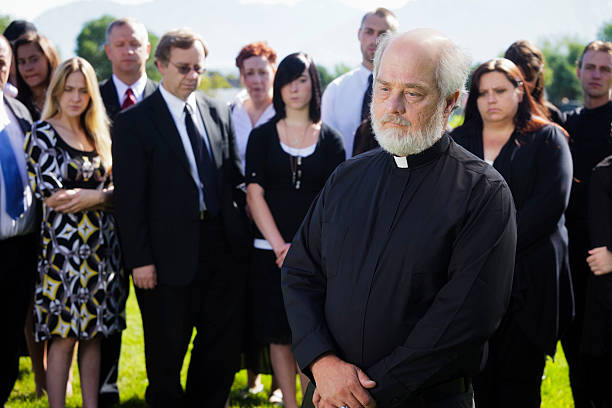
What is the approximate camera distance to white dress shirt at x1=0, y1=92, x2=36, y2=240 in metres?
4.10

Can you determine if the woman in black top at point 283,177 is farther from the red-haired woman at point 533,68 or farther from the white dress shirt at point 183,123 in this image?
the red-haired woman at point 533,68

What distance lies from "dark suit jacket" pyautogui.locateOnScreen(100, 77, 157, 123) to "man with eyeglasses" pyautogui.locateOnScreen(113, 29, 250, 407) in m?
0.82

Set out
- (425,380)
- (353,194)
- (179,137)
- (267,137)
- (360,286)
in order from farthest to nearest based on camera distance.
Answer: (267,137), (179,137), (353,194), (360,286), (425,380)

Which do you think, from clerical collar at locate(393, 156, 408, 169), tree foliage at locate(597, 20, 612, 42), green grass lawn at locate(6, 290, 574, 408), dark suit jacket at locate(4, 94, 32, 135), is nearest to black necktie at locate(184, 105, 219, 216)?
dark suit jacket at locate(4, 94, 32, 135)

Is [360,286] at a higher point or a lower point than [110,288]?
higher

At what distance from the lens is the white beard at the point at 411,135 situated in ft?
7.63

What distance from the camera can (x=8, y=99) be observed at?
4.36 m

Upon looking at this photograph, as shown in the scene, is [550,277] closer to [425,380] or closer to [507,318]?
[507,318]

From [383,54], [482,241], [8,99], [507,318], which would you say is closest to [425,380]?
[482,241]

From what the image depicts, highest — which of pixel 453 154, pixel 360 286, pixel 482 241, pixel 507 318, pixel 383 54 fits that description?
pixel 383 54

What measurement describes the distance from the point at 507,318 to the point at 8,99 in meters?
3.59

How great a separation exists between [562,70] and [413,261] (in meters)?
117

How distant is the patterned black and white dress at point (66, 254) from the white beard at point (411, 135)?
8.28ft

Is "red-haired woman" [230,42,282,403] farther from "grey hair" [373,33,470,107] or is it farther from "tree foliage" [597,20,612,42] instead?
"tree foliage" [597,20,612,42]
